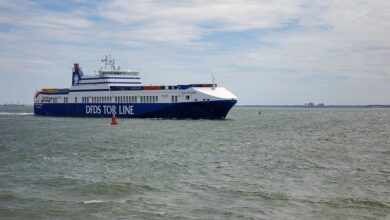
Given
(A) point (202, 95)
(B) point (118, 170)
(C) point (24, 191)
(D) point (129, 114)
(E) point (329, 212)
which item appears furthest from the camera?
(D) point (129, 114)

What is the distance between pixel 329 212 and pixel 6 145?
2914 centimetres

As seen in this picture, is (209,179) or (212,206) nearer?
(212,206)

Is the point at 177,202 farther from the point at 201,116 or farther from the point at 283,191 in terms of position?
the point at 201,116

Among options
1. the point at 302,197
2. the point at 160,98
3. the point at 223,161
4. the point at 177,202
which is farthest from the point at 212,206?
the point at 160,98

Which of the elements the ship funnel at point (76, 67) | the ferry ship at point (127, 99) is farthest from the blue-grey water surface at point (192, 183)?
the ship funnel at point (76, 67)

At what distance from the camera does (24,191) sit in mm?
18953

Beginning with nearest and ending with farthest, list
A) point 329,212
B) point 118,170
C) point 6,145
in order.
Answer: point 329,212 < point 118,170 < point 6,145

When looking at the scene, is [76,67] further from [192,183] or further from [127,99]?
[192,183]

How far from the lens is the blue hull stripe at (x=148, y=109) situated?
71.9 metres

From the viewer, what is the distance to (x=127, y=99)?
82688mm

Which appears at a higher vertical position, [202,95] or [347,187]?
[202,95]

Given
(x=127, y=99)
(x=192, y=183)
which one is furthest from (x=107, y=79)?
(x=192, y=183)

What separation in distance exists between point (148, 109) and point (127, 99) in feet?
18.4

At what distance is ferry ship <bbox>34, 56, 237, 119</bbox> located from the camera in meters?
71.6
